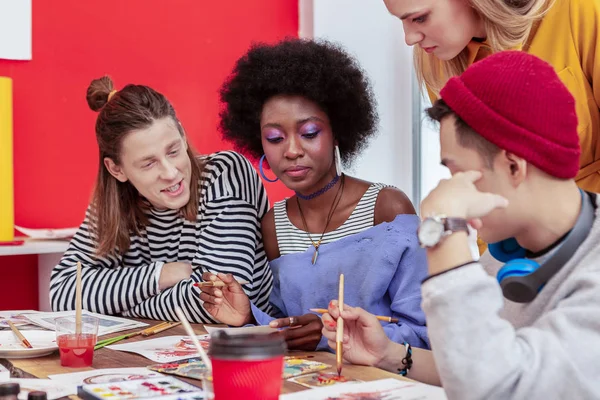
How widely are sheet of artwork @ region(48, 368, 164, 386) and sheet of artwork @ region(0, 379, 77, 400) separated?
0.9 inches

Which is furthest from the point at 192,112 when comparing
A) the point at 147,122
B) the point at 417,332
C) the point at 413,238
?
the point at 417,332

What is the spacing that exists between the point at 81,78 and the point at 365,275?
210 cm

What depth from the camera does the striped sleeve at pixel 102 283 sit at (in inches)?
91.3

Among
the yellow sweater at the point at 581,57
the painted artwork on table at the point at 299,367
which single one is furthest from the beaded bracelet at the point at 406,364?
the yellow sweater at the point at 581,57

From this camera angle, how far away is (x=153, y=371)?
1.53 metres

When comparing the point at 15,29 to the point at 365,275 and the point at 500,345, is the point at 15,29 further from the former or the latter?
the point at 500,345

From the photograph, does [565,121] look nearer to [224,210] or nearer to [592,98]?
[592,98]

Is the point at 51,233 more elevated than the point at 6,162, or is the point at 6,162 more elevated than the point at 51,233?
the point at 6,162

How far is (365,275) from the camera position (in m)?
2.04

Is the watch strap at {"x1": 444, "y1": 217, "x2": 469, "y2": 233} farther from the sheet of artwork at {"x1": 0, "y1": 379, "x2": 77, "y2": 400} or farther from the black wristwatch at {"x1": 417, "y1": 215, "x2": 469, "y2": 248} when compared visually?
the sheet of artwork at {"x1": 0, "y1": 379, "x2": 77, "y2": 400}

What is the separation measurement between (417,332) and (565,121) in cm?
78

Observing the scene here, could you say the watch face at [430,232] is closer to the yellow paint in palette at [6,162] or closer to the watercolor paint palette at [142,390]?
the watercolor paint palette at [142,390]

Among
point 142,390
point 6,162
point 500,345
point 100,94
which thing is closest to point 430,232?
point 500,345

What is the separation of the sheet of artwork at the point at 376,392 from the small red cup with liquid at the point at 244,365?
20 centimetres
